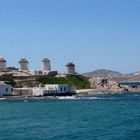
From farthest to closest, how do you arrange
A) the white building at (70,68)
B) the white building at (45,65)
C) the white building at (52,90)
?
the white building at (70,68) → the white building at (45,65) → the white building at (52,90)

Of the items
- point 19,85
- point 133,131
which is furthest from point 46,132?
point 19,85

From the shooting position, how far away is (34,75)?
540 feet

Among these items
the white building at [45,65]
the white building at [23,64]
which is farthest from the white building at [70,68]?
the white building at [23,64]

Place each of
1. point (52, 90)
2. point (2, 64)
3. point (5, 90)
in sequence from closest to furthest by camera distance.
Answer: point (5, 90)
point (52, 90)
point (2, 64)

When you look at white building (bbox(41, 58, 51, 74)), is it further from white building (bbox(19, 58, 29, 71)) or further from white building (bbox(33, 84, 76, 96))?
white building (bbox(33, 84, 76, 96))

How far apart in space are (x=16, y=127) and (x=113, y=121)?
34.3ft

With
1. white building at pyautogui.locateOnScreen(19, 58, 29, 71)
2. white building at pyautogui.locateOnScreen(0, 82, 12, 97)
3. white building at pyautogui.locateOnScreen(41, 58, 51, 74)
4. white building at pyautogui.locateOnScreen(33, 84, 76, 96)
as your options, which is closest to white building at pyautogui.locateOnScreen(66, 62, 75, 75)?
white building at pyautogui.locateOnScreen(41, 58, 51, 74)

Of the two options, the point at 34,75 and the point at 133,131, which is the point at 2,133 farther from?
the point at 34,75

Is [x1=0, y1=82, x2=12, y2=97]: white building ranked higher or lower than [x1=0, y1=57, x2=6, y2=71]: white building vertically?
lower

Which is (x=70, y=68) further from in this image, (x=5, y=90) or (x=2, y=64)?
(x=5, y=90)

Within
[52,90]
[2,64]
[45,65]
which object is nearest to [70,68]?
[45,65]

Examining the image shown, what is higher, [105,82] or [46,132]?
[105,82]

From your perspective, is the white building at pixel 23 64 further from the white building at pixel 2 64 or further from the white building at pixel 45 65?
the white building at pixel 2 64

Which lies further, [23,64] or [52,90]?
[23,64]
